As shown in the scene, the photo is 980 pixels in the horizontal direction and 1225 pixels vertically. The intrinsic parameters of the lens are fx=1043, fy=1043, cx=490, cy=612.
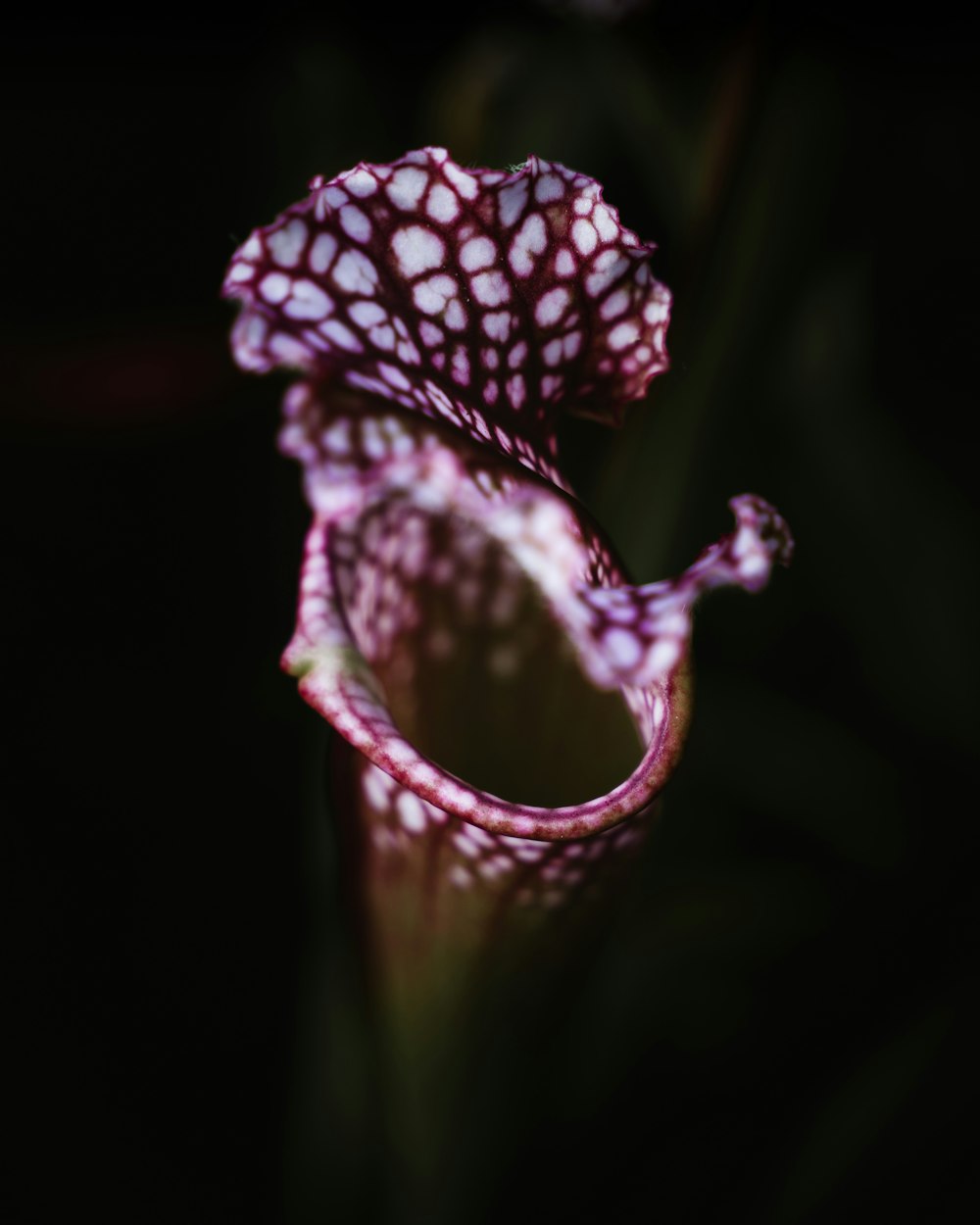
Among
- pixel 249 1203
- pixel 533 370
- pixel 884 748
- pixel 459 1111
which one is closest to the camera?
pixel 533 370

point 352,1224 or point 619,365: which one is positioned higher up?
point 619,365

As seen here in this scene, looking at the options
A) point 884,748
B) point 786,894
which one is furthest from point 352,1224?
point 884,748

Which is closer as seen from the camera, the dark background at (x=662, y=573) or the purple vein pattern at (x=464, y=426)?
the purple vein pattern at (x=464, y=426)

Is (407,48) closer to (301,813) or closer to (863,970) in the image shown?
(301,813)

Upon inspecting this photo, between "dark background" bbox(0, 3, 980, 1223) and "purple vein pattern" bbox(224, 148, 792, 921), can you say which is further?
"dark background" bbox(0, 3, 980, 1223)

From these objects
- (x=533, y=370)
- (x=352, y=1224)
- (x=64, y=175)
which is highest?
(x=64, y=175)

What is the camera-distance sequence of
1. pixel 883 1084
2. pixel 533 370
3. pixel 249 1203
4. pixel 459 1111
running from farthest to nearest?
1. pixel 249 1203
2. pixel 883 1084
3. pixel 459 1111
4. pixel 533 370

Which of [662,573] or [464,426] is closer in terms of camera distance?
[464,426]

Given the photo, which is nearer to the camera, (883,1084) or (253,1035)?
(883,1084)
